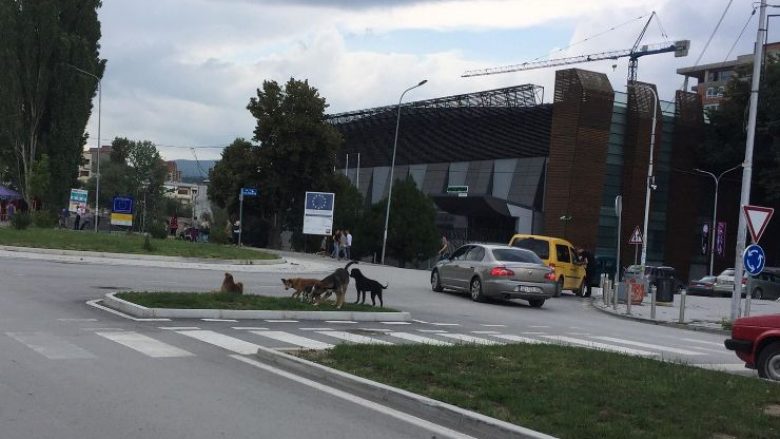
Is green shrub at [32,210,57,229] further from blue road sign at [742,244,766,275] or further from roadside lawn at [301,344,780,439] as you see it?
roadside lawn at [301,344,780,439]

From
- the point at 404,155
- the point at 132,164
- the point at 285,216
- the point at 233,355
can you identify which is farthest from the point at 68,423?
the point at 132,164

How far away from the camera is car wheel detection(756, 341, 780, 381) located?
33.5 ft

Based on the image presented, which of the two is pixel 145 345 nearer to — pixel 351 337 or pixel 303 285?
pixel 351 337

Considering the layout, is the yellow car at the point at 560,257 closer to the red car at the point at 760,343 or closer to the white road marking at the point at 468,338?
the white road marking at the point at 468,338

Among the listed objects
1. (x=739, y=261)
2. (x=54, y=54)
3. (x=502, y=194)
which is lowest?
(x=739, y=261)

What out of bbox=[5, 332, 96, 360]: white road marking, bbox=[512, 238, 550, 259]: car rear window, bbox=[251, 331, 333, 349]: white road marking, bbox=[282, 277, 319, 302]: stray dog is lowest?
bbox=[5, 332, 96, 360]: white road marking

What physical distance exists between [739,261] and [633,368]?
11663mm

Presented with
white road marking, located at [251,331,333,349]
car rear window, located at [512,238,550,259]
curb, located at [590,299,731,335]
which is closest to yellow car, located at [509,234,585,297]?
car rear window, located at [512,238,550,259]

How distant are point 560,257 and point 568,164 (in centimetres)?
3046

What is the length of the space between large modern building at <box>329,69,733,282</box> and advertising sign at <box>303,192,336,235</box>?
74.2ft

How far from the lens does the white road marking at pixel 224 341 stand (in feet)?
35.2

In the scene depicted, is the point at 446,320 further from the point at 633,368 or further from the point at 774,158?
the point at 774,158

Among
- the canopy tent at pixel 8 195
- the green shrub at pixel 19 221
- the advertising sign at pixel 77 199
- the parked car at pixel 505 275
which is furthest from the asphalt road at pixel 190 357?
the canopy tent at pixel 8 195

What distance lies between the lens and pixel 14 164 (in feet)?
181
